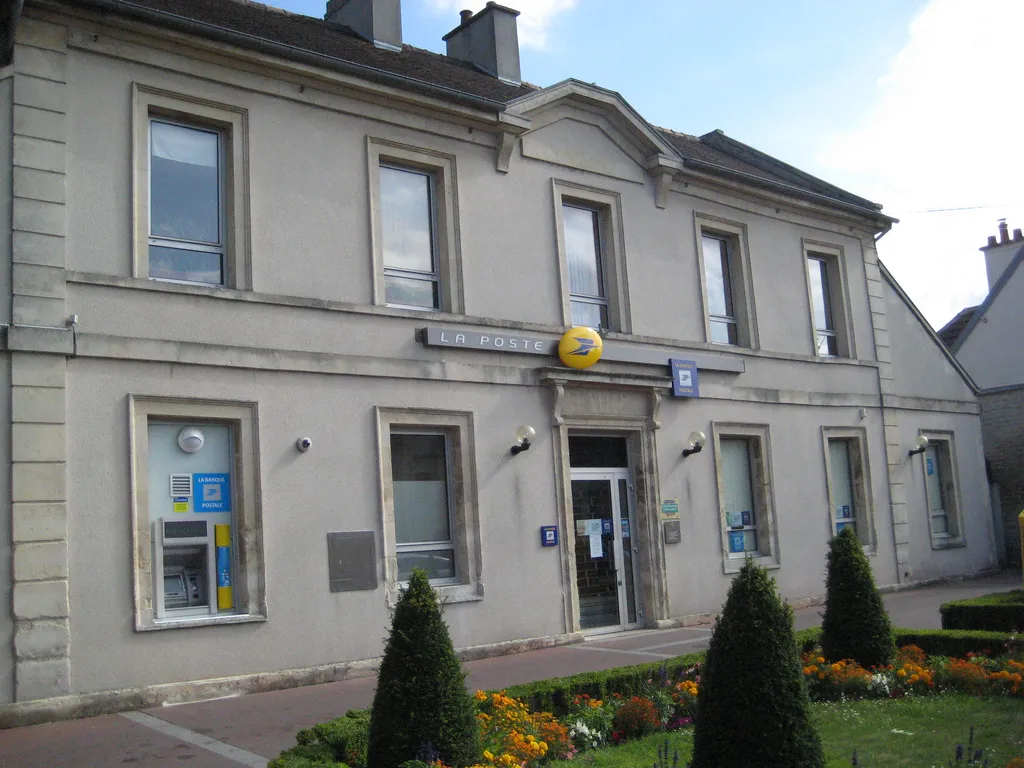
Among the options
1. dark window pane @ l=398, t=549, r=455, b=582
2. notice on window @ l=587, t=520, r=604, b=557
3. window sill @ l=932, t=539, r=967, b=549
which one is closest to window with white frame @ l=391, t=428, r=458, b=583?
dark window pane @ l=398, t=549, r=455, b=582

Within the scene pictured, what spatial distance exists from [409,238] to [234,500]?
13.3 ft

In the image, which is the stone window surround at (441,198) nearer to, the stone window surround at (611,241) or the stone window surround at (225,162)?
the stone window surround at (225,162)

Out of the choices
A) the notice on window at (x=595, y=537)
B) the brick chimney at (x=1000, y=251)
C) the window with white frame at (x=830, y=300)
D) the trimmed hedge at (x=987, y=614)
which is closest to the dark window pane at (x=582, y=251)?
the notice on window at (x=595, y=537)

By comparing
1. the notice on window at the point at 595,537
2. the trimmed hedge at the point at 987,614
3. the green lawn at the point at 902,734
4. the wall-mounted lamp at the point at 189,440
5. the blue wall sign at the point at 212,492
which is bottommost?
the green lawn at the point at 902,734

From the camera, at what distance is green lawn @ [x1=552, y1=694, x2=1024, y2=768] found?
6.97m

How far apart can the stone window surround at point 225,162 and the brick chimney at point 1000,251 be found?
21.5 metres

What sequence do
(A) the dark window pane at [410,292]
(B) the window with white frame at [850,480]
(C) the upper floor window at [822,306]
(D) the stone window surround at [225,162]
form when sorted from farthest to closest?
(C) the upper floor window at [822,306] → (B) the window with white frame at [850,480] → (A) the dark window pane at [410,292] → (D) the stone window surround at [225,162]

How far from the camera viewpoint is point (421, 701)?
5.98 m

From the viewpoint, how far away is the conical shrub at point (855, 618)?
966 centimetres

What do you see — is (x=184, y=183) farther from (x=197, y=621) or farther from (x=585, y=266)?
(x=585, y=266)

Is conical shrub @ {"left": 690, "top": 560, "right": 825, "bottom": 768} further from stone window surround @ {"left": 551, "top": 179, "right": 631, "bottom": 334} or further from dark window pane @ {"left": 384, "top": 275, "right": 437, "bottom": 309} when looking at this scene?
stone window surround @ {"left": 551, "top": 179, "right": 631, "bottom": 334}

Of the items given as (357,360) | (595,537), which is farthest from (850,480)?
(357,360)

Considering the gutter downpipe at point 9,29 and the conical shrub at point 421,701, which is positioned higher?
the gutter downpipe at point 9,29

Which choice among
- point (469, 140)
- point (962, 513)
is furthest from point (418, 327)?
point (962, 513)
